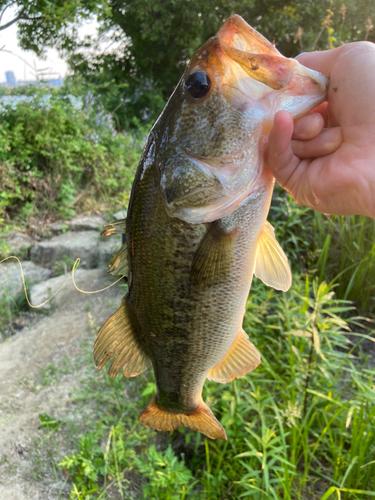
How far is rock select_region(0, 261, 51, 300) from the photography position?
394 cm

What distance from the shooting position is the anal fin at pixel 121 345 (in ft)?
4.93

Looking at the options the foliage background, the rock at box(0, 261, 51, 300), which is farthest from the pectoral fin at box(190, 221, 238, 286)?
the rock at box(0, 261, 51, 300)

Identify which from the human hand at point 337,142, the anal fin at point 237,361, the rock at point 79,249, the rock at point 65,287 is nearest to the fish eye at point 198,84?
the human hand at point 337,142

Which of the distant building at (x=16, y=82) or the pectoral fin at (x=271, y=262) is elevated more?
the distant building at (x=16, y=82)

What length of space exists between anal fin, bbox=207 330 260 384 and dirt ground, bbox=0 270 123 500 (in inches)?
55.5

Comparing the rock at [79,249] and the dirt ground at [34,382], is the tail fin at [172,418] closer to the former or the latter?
the dirt ground at [34,382]

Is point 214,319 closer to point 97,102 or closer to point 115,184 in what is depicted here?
point 115,184

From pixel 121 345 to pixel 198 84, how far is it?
43.1 inches

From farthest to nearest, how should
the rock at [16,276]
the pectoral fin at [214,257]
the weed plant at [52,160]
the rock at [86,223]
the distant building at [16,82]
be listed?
the distant building at [16,82]
the rock at [86,223]
the weed plant at [52,160]
the rock at [16,276]
the pectoral fin at [214,257]

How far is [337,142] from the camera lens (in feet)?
4.35

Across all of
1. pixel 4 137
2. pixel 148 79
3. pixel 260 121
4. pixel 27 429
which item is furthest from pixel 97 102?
pixel 260 121

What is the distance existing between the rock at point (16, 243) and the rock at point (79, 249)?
0.12m

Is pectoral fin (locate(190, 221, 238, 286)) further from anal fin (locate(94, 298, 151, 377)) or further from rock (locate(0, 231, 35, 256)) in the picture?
rock (locate(0, 231, 35, 256))

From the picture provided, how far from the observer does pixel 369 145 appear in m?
1.25
